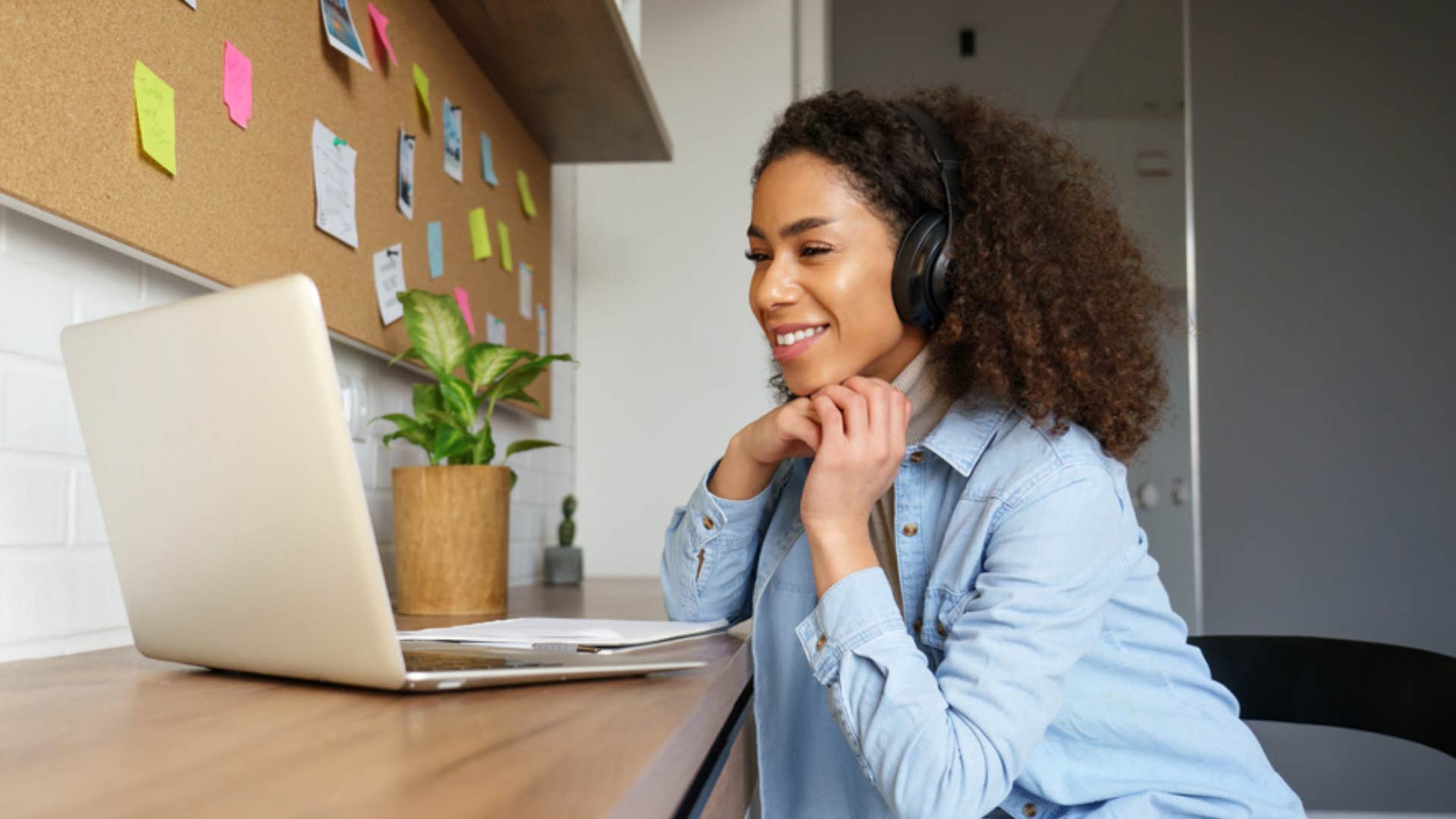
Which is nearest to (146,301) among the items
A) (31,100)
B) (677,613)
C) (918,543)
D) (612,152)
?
(31,100)

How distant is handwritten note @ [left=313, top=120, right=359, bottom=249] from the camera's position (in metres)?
1.21

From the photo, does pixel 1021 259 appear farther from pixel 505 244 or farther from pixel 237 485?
pixel 505 244

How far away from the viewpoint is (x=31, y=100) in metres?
0.79

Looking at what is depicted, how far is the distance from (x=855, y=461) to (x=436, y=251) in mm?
905

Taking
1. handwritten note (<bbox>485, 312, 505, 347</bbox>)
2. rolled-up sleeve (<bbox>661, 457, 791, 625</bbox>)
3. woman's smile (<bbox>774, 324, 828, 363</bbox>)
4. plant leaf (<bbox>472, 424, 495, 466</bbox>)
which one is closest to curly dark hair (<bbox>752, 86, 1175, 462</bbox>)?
woman's smile (<bbox>774, 324, 828, 363</bbox>)

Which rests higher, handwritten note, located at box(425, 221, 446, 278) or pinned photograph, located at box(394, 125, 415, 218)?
pinned photograph, located at box(394, 125, 415, 218)

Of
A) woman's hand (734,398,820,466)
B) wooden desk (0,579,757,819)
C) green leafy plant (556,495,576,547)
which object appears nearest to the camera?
wooden desk (0,579,757,819)

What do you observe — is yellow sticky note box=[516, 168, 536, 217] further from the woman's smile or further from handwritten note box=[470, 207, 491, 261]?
the woman's smile

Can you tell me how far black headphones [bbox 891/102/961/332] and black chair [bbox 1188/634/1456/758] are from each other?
1.52 feet

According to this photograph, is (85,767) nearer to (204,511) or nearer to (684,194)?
(204,511)

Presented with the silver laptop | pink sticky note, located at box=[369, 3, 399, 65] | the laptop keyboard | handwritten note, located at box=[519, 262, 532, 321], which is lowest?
the laptop keyboard

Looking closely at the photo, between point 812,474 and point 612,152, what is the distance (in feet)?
4.55

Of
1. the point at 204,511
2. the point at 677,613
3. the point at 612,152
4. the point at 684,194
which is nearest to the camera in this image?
the point at 204,511

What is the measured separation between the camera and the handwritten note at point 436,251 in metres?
1.57
